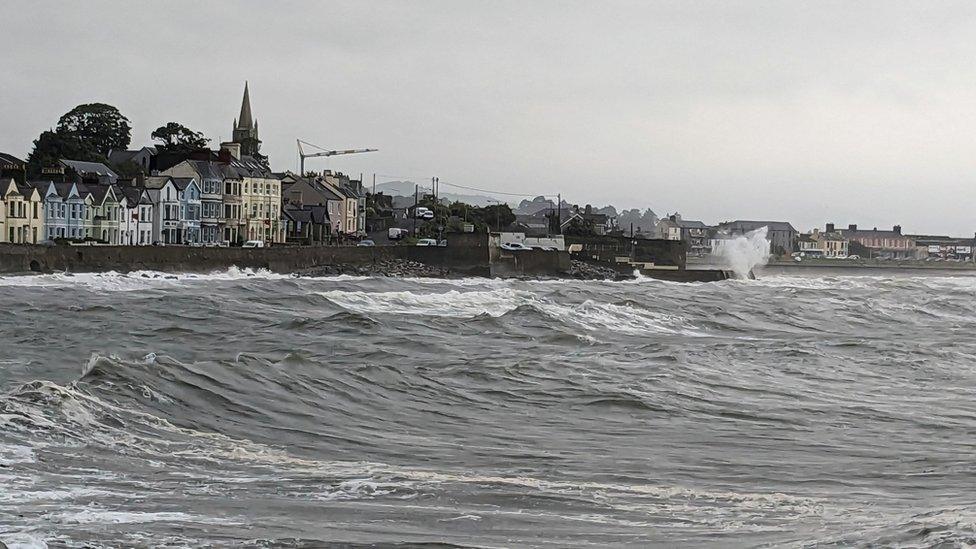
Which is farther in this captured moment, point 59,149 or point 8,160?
point 59,149

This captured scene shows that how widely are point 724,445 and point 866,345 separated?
1340cm

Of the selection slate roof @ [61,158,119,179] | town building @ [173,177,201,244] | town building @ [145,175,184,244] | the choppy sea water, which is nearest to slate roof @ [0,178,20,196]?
slate roof @ [61,158,119,179]

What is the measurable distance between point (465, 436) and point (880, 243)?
16773cm

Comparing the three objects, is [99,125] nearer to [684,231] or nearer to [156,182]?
[156,182]

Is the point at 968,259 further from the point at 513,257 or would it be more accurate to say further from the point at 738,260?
the point at 513,257

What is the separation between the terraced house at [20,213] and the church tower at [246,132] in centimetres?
5535

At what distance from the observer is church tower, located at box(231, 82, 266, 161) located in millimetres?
113000

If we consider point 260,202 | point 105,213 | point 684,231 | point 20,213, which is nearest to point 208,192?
point 260,202

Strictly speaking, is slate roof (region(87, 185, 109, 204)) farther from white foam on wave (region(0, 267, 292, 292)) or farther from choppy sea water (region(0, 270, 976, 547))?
choppy sea water (region(0, 270, 976, 547))

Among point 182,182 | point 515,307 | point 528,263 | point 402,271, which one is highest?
point 182,182

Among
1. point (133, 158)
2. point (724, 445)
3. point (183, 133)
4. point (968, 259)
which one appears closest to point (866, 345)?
point (724, 445)

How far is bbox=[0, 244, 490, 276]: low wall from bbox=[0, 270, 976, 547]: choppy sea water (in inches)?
690

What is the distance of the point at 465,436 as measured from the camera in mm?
12133

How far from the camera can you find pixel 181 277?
44.1m
